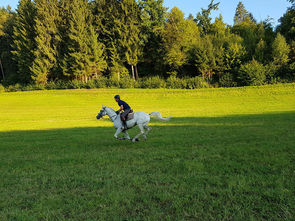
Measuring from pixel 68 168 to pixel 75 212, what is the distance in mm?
3550

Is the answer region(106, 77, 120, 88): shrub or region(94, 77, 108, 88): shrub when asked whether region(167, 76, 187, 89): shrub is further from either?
region(94, 77, 108, 88): shrub

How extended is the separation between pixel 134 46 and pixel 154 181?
188 ft

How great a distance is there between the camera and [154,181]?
633 cm

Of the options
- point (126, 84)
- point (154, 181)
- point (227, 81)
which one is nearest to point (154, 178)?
point (154, 181)

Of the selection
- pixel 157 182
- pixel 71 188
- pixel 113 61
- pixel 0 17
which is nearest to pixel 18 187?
pixel 71 188

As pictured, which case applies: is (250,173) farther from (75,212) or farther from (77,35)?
(77,35)

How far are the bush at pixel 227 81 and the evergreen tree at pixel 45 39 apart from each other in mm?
42569

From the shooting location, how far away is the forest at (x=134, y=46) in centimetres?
5157

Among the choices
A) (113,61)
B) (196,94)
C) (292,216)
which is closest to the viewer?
(292,216)

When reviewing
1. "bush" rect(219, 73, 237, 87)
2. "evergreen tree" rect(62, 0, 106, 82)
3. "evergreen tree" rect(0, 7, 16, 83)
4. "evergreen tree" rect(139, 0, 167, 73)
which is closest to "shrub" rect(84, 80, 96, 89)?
"evergreen tree" rect(62, 0, 106, 82)

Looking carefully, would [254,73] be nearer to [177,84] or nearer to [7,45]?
[177,84]

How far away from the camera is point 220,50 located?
52.1m

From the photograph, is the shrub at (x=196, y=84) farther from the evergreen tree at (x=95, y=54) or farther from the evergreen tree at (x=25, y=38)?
the evergreen tree at (x=25, y=38)

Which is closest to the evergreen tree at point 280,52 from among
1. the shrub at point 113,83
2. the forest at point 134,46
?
the forest at point 134,46
